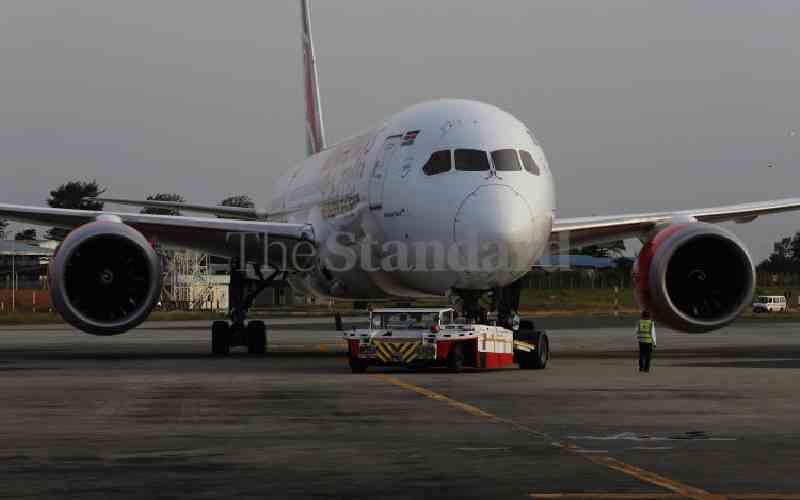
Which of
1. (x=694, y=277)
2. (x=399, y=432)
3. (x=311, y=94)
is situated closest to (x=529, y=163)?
(x=694, y=277)

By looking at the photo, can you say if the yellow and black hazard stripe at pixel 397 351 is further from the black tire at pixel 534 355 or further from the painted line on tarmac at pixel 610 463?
the painted line on tarmac at pixel 610 463

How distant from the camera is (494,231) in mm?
24641

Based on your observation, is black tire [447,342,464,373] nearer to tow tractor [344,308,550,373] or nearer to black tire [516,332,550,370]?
tow tractor [344,308,550,373]

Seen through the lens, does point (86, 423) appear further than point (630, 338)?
No

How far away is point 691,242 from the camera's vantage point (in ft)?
95.5

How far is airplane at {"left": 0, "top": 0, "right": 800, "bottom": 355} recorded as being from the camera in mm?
25547

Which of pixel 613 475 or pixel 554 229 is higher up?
pixel 554 229

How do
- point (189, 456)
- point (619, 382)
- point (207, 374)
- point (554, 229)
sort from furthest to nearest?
point (554, 229)
point (207, 374)
point (619, 382)
point (189, 456)

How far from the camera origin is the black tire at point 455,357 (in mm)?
25406

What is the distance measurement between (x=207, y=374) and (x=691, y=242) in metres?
9.75

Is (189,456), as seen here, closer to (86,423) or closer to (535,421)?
(86,423)

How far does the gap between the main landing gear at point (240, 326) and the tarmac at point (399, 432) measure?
18.4 feet

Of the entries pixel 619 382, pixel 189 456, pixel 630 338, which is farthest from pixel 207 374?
pixel 630 338

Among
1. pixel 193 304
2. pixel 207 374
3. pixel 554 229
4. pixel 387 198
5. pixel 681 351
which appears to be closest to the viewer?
pixel 207 374
